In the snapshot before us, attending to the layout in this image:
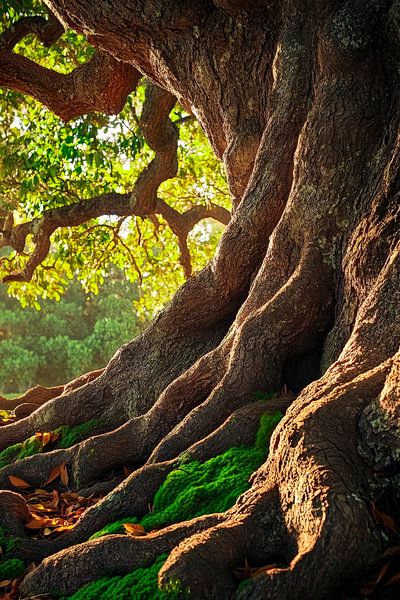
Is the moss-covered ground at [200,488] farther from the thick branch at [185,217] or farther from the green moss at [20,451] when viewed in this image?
the thick branch at [185,217]

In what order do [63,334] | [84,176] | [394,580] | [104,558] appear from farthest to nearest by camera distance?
Result: 1. [63,334]
2. [84,176]
3. [104,558]
4. [394,580]

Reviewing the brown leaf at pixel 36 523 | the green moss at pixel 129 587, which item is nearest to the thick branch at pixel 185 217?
the brown leaf at pixel 36 523

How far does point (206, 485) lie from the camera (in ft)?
12.1

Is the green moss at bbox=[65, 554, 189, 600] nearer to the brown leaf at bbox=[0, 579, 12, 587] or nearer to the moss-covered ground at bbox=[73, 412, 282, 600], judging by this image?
the moss-covered ground at bbox=[73, 412, 282, 600]

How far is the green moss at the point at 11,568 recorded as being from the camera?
3.75 meters

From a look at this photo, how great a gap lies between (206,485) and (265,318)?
4.30 ft

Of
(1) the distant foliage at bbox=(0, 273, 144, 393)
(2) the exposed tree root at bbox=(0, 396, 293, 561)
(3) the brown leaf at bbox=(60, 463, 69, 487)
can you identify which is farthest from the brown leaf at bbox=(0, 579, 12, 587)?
(1) the distant foliage at bbox=(0, 273, 144, 393)

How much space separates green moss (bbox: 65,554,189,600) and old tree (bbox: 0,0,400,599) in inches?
3.0

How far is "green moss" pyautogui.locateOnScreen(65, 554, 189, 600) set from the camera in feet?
9.37

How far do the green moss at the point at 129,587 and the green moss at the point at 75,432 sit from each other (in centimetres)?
249

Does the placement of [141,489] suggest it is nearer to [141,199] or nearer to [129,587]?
[129,587]

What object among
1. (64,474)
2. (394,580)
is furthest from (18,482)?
(394,580)

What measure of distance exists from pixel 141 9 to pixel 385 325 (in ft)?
12.3

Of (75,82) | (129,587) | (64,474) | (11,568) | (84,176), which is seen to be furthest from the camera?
(84,176)
